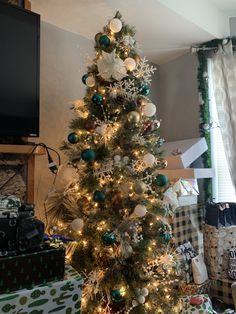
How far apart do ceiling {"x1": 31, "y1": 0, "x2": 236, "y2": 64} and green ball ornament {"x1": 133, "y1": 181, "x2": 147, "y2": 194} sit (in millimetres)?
1316

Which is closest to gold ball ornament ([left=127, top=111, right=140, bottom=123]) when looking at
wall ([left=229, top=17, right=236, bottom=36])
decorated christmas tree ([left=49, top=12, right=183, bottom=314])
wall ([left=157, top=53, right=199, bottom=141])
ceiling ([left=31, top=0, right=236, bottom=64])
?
decorated christmas tree ([left=49, top=12, right=183, bottom=314])

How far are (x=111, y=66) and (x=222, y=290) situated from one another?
190 centimetres

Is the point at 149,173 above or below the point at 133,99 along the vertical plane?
below

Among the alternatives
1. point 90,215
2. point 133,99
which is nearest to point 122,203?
point 90,215

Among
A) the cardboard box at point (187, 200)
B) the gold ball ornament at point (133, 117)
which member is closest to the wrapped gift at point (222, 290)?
the cardboard box at point (187, 200)

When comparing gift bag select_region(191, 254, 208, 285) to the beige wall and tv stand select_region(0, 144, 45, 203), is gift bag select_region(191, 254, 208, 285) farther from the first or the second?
tv stand select_region(0, 144, 45, 203)

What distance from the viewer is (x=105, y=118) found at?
1.53 meters

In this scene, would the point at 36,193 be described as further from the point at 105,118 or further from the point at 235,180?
the point at 235,180

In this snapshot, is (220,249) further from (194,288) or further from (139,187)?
(139,187)

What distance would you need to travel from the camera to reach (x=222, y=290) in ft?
7.27

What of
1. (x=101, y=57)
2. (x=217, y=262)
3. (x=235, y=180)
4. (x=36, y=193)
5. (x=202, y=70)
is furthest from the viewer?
(x=202, y=70)

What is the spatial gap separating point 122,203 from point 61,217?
372mm

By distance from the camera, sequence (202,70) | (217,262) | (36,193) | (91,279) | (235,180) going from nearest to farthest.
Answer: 1. (91,279)
2. (36,193)
3. (217,262)
4. (235,180)
5. (202,70)

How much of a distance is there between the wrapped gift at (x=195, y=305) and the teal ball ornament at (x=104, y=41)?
5.15ft
